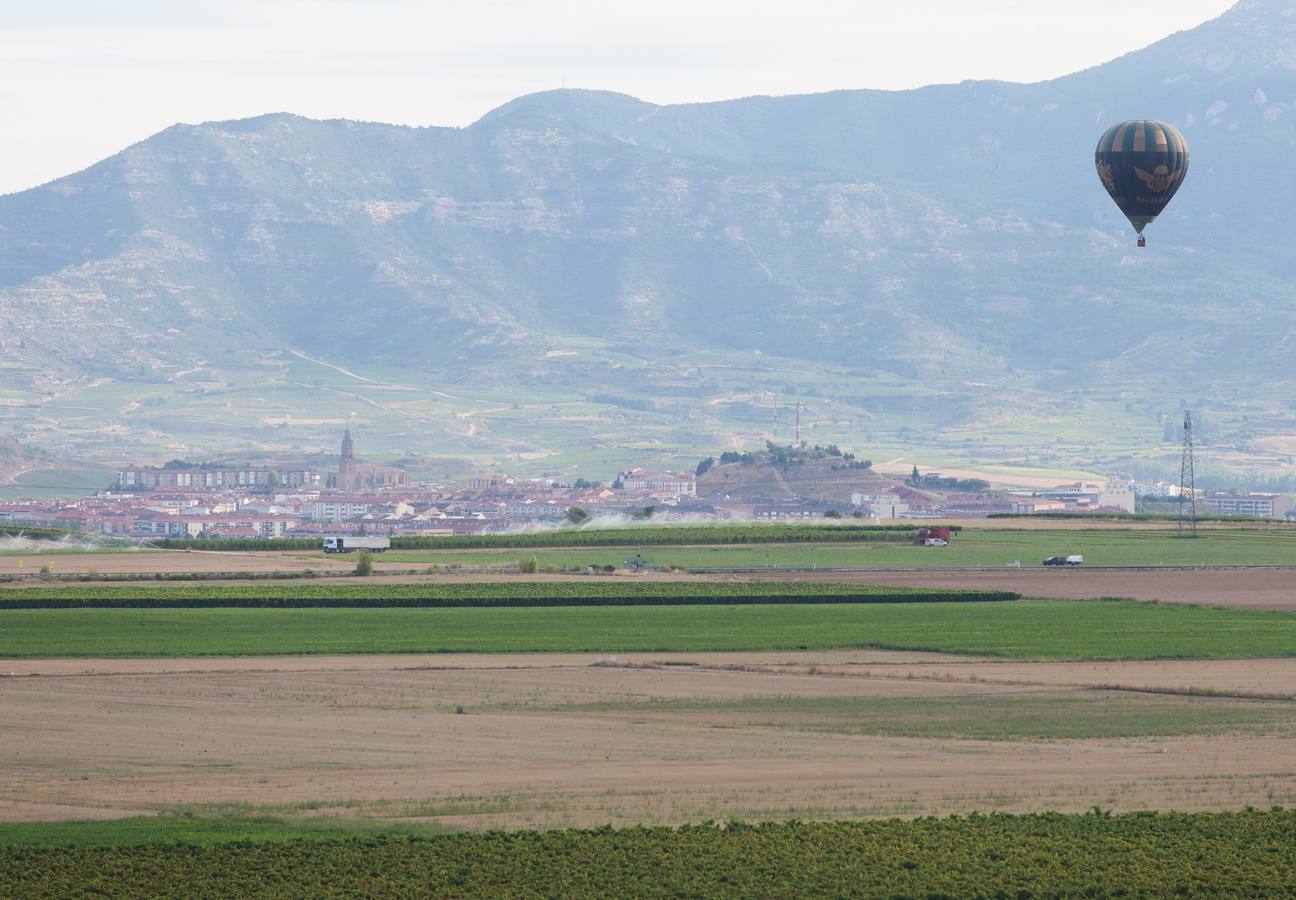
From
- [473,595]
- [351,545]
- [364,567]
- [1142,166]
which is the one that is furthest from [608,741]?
[351,545]

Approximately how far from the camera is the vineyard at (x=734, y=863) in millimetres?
31406

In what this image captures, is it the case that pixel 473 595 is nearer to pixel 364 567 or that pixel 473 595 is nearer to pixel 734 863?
pixel 364 567

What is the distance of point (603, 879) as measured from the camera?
3183 centimetres

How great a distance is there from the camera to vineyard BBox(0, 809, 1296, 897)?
31406 millimetres

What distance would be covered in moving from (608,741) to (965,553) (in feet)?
231

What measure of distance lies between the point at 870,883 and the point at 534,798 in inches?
319

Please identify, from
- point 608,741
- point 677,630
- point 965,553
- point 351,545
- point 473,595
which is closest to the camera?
point 608,741

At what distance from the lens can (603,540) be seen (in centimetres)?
12644

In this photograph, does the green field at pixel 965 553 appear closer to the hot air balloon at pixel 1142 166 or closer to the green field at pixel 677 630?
the green field at pixel 677 630

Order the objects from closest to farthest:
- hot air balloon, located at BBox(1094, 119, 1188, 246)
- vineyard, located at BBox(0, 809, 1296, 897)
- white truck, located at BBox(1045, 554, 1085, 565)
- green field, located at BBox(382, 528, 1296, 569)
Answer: vineyard, located at BBox(0, 809, 1296, 897) < hot air balloon, located at BBox(1094, 119, 1188, 246) < white truck, located at BBox(1045, 554, 1085, 565) < green field, located at BBox(382, 528, 1296, 569)

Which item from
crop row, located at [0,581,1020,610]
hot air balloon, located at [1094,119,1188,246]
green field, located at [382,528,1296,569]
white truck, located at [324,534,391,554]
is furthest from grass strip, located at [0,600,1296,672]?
white truck, located at [324,534,391,554]

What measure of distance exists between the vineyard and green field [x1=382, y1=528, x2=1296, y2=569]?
218 ft

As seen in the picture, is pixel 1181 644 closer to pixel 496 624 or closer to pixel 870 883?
pixel 496 624

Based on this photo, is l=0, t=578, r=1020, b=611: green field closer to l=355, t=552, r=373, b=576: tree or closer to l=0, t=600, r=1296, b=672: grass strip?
l=0, t=600, r=1296, b=672: grass strip
